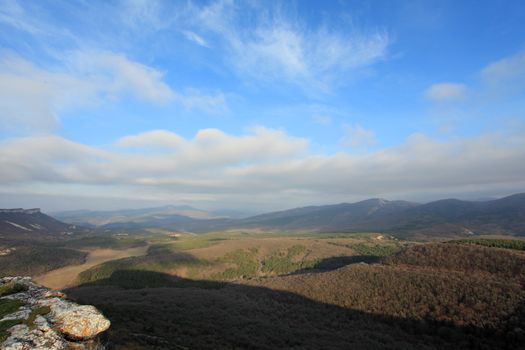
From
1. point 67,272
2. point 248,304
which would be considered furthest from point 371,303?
point 67,272

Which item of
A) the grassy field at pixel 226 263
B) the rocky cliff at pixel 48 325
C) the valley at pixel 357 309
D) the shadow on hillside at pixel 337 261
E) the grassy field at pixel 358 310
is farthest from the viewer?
the grassy field at pixel 226 263

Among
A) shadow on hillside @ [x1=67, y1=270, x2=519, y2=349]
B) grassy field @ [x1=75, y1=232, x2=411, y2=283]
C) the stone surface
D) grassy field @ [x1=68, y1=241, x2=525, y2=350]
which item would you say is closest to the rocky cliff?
the stone surface

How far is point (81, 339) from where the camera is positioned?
2608 centimetres

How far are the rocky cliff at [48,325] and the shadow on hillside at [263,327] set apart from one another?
9.14ft

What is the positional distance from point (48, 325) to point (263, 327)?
121ft

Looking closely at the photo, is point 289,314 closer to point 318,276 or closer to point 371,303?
point 371,303

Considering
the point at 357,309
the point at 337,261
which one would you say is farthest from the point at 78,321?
the point at 337,261

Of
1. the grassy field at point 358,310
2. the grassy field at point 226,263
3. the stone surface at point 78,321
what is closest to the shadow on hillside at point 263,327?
the grassy field at point 358,310

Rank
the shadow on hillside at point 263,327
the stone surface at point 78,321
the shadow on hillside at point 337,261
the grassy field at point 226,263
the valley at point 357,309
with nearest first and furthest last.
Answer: the stone surface at point 78,321, the shadow on hillside at point 263,327, the valley at point 357,309, the shadow on hillside at point 337,261, the grassy field at point 226,263

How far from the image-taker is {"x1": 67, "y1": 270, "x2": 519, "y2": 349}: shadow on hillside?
38.4m

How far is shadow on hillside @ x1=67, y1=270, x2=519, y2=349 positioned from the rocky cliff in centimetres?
278

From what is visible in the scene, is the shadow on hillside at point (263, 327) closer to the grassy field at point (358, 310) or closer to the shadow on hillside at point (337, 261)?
the grassy field at point (358, 310)

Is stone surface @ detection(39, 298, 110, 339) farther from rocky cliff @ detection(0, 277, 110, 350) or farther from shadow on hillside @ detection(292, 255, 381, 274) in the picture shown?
shadow on hillside @ detection(292, 255, 381, 274)

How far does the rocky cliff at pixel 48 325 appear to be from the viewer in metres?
22.8
